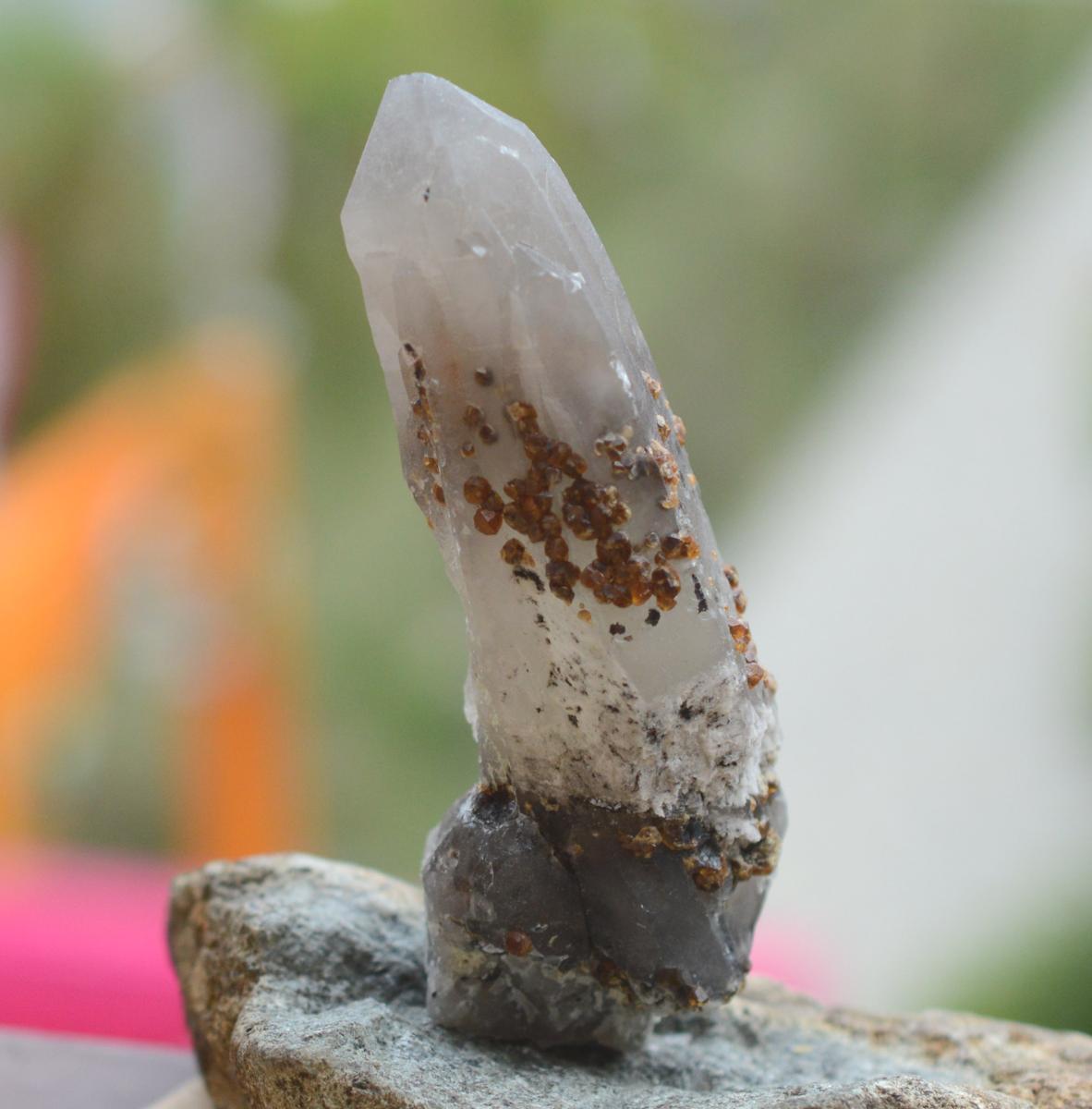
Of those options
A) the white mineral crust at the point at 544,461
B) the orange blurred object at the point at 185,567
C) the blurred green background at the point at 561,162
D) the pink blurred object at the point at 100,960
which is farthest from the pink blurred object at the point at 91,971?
the white mineral crust at the point at 544,461

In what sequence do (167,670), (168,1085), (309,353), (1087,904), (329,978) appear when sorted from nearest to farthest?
(329,978) < (168,1085) < (1087,904) < (167,670) < (309,353)

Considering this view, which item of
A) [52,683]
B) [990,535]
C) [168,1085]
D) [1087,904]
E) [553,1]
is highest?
[553,1]

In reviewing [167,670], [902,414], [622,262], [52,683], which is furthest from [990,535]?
[52,683]

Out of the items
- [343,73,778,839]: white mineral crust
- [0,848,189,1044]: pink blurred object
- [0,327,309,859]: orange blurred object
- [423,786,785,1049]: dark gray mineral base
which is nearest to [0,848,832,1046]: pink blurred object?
[0,848,189,1044]: pink blurred object

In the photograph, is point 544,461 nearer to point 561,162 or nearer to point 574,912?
point 574,912

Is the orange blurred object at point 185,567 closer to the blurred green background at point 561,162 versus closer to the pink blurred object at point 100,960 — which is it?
the blurred green background at point 561,162

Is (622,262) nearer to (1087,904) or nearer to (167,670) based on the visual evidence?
(167,670)
